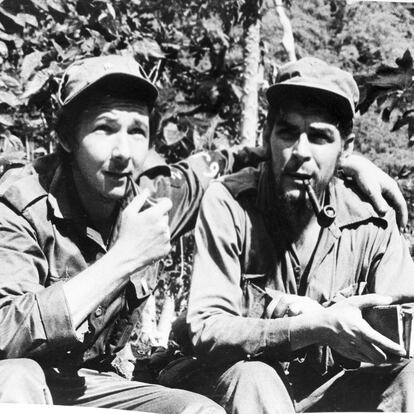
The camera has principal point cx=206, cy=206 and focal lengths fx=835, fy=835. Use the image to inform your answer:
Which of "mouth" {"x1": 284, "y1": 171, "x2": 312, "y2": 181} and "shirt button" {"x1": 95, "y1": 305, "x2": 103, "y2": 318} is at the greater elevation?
"mouth" {"x1": 284, "y1": 171, "x2": 312, "y2": 181}

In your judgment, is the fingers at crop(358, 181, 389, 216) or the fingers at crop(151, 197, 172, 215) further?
the fingers at crop(358, 181, 389, 216)

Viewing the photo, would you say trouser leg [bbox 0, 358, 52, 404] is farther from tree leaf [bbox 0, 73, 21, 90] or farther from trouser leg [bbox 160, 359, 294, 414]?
tree leaf [bbox 0, 73, 21, 90]

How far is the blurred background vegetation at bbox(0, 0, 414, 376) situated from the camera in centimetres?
344

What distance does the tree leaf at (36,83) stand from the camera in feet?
12.4

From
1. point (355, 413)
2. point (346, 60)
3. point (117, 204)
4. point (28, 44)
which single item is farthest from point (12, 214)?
point (346, 60)

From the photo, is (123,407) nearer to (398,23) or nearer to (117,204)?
(117,204)

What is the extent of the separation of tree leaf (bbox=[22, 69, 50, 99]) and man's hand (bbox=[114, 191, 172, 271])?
1466mm

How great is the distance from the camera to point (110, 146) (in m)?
2.62

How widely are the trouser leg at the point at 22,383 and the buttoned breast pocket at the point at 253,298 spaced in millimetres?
701

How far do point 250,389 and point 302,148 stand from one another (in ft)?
2.50

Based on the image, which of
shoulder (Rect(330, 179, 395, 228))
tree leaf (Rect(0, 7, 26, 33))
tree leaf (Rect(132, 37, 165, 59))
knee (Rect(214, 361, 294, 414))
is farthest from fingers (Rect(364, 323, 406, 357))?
tree leaf (Rect(132, 37, 165, 59))

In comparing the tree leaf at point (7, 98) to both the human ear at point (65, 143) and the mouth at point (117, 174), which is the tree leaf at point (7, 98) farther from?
the mouth at point (117, 174)

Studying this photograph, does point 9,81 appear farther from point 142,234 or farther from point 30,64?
point 142,234

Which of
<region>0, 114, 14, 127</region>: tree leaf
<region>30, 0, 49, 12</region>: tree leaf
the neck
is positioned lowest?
the neck
